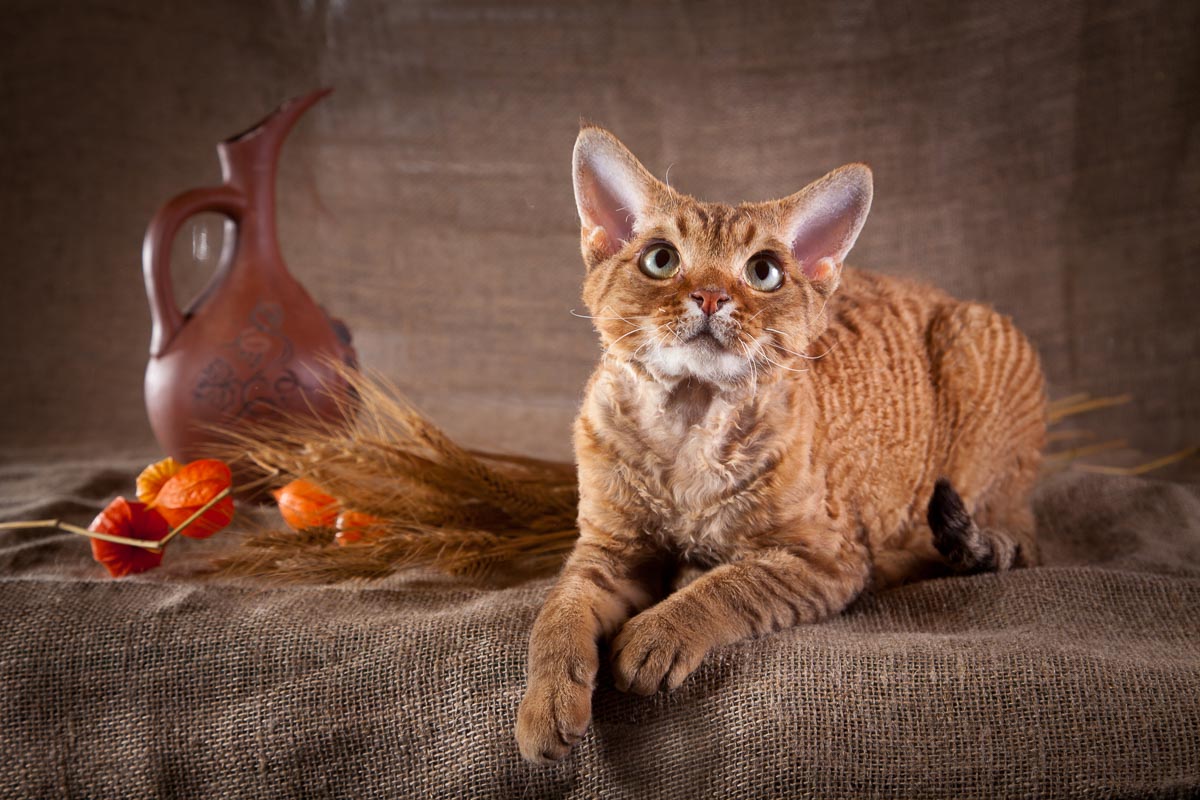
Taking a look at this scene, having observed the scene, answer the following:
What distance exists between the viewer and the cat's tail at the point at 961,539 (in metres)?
1.65

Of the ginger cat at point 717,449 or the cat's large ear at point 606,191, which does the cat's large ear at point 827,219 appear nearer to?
the ginger cat at point 717,449

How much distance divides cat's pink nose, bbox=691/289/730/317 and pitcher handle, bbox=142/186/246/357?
1278 millimetres

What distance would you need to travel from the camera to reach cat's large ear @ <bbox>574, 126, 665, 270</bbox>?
56.2 inches

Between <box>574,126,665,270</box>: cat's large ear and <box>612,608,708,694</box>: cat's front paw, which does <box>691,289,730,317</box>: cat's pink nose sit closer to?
<box>574,126,665,270</box>: cat's large ear

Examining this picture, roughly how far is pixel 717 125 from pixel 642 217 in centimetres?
156

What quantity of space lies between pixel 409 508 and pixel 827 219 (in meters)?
0.88

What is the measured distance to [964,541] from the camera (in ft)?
5.50

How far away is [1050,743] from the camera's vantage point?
4.22 feet

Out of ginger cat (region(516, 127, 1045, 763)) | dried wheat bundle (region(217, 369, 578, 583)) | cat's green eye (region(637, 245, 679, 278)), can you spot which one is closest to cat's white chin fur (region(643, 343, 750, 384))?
ginger cat (region(516, 127, 1045, 763))

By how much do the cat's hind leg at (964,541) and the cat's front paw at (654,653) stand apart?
0.53 meters

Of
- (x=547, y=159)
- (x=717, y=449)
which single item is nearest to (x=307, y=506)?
(x=717, y=449)

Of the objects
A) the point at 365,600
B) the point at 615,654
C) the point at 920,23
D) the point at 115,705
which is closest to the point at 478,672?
the point at 615,654

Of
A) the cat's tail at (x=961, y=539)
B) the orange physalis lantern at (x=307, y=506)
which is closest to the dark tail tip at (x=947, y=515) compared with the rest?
the cat's tail at (x=961, y=539)

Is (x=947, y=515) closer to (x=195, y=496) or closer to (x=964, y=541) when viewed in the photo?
(x=964, y=541)
